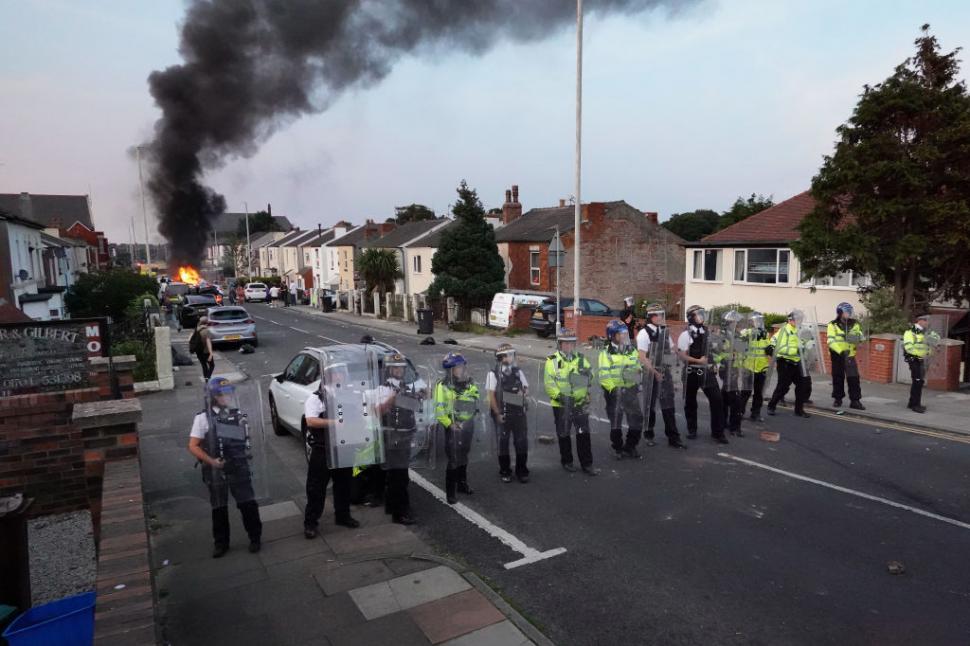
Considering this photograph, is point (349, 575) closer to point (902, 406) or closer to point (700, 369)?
point (700, 369)

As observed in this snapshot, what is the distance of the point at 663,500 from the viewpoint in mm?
6957

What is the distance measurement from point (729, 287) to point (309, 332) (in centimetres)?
1740

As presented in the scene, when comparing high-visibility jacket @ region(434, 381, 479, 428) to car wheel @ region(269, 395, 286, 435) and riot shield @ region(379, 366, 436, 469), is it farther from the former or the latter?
car wheel @ region(269, 395, 286, 435)

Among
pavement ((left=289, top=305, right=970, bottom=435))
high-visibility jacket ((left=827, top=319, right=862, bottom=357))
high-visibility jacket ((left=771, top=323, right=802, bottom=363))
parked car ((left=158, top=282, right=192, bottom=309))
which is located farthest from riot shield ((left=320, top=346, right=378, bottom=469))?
parked car ((left=158, top=282, right=192, bottom=309))

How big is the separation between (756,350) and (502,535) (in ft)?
19.3

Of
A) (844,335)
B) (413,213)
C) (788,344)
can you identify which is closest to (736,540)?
(788,344)

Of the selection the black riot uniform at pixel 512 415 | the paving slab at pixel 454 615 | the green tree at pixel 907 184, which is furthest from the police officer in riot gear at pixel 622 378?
the green tree at pixel 907 184

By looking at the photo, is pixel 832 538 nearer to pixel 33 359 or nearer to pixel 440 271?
pixel 33 359

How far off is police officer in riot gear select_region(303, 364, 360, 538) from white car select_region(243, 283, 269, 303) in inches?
1931

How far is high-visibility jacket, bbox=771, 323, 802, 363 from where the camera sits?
1037cm

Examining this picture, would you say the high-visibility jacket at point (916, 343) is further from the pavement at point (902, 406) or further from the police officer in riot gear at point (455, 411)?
the police officer in riot gear at point (455, 411)

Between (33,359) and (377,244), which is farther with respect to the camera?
(377,244)

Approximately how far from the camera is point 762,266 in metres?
23.4

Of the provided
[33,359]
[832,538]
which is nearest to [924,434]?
[832,538]
